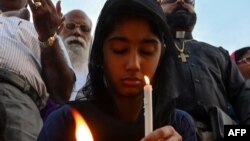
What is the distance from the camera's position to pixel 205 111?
13.2ft

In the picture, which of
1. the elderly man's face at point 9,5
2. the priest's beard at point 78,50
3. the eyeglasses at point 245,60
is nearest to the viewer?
the elderly man's face at point 9,5

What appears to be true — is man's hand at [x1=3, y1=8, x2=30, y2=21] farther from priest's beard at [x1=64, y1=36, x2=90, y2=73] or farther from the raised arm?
priest's beard at [x1=64, y1=36, x2=90, y2=73]

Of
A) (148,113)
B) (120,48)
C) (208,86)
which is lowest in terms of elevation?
(208,86)

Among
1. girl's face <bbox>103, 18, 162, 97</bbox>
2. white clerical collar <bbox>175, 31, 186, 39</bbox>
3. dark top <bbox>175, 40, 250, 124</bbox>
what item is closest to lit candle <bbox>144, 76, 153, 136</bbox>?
girl's face <bbox>103, 18, 162, 97</bbox>

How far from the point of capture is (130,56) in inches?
88.8

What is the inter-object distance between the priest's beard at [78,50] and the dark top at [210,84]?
6.30ft

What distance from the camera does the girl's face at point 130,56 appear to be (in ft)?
7.27

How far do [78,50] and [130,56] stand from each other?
4.30 meters

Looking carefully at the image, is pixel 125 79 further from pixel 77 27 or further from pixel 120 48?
pixel 77 27

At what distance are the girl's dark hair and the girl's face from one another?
0.11 ft

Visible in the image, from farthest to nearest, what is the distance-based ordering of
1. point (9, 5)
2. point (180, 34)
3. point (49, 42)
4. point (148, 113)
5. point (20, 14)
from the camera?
point (180, 34)
point (9, 5)
point (20, 14)
point (49, 42)
point (148, 113)

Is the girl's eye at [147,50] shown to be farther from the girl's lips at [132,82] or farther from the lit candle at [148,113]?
the lit candle at [148,113]

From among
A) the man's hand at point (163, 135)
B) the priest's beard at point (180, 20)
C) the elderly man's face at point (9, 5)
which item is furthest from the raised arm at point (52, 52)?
the man's hand at point (163, 135)

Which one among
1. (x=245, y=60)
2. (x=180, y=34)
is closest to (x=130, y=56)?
(x=180, y=34)
